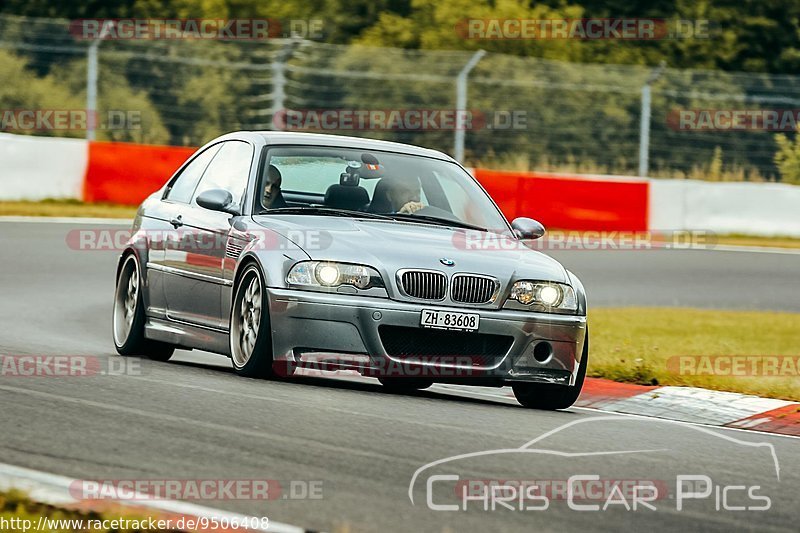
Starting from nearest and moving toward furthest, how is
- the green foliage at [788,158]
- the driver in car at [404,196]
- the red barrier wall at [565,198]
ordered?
the driver in car at [404,196], the red barrier wall at [565,198], the green foliage at [788,158]

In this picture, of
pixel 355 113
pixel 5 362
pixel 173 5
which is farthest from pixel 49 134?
pixel 5 362

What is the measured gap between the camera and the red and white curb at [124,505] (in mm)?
5430

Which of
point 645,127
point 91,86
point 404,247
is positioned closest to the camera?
point 404,247

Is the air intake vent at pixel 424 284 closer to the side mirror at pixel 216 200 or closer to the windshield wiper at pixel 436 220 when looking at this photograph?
the windshield wiper at pixel 436 220

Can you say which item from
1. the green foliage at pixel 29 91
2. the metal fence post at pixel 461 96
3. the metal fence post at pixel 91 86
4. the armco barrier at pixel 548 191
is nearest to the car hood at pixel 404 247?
the armco barrier at pixel 548 191

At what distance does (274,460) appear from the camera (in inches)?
259

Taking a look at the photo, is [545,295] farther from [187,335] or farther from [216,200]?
[187,335]

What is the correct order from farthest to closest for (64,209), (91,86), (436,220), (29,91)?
(29,91) < (91,86) < (64,209) < (436,220)

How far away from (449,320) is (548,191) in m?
16.9

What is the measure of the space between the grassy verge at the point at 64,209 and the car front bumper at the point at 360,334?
1471 centimetres

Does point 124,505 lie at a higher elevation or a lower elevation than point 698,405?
higher

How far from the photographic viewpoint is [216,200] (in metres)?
9.83

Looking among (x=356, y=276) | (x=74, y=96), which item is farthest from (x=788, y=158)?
(x=356, y=276)

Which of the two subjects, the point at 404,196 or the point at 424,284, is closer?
the point at 424,284
